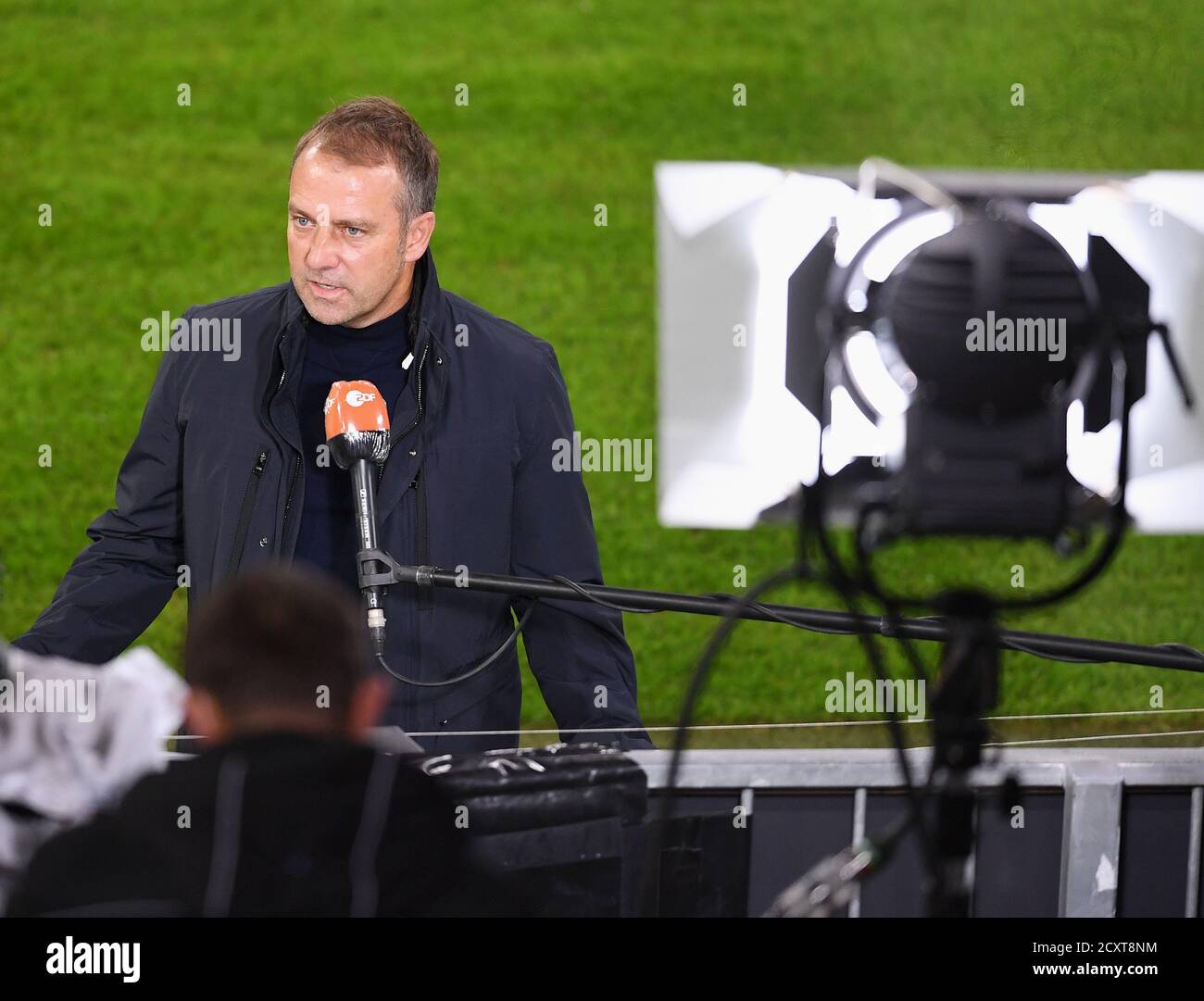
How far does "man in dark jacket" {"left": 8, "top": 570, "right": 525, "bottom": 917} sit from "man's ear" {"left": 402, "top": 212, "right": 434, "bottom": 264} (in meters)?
1.38


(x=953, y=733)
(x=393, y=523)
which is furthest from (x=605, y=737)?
(x=953, y=733)

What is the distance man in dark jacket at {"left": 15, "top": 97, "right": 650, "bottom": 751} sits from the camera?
2674mm

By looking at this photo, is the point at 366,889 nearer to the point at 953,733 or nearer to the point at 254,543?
the point at 953,733

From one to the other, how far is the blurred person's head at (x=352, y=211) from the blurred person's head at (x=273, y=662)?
50.0 inches

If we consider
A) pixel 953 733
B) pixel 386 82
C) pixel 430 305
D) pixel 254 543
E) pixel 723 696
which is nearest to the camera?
pixel 953 733

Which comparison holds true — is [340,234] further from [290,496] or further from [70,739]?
[70,739]

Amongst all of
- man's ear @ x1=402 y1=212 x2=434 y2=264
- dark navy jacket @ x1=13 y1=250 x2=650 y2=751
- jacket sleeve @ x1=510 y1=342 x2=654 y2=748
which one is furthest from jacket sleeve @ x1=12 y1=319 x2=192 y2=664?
jacket sleeve @ x1=510 y1=342 x2=654 y2=748

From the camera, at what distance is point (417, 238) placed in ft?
9.39

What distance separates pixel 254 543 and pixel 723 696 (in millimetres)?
3227

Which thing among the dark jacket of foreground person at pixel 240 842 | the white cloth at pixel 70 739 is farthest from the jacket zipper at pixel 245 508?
the dark jacket of foreground person at pixel 240 842

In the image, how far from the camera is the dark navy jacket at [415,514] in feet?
8.73

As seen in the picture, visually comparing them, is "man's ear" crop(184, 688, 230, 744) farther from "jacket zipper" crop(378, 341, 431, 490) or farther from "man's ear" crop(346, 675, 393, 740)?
"jacket zipper" crop(378, 341, 431, 490)

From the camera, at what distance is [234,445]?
269 centimetres

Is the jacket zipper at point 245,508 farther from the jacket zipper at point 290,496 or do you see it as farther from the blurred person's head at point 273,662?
the blurred person's head at point 273,662
